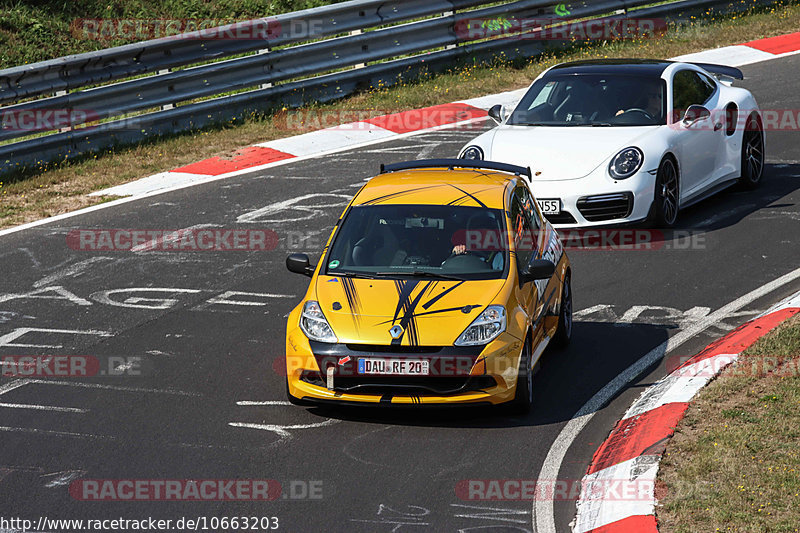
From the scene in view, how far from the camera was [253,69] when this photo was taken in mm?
16547

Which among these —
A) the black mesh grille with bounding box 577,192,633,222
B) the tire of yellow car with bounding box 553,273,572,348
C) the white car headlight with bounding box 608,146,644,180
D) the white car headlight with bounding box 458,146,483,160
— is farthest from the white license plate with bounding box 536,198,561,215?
the tire of yellow car with bounding box 553,273,572,348

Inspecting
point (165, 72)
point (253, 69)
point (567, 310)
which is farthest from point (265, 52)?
point (567, 310)

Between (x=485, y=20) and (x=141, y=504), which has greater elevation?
(x=485, y=20)

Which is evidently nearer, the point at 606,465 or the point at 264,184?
the point at 606,465

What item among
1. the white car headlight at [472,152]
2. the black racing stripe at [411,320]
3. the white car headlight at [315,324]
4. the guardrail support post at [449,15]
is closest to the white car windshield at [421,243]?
the black racing stripe at [411,320]

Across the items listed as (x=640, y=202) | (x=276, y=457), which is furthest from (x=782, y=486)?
(x=640, y=202)

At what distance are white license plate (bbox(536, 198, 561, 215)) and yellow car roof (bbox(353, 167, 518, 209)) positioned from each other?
230 centimetres

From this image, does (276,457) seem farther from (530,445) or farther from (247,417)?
(530,445)

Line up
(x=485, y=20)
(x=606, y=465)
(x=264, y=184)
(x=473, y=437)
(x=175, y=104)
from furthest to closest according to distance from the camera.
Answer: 1. (x=485, y=20)
2. (x=175, y=104)
3. (x=264, y=184)
4. (x=473, y=437)
5. (x=606, y=465)

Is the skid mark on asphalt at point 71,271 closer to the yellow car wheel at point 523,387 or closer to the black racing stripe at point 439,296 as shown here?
the black racing stripe at point 439,296

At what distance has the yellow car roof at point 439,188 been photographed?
848 cm

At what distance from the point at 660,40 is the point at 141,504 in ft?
53.2

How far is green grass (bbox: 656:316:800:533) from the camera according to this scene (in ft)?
19.0

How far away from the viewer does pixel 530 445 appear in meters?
7.14
